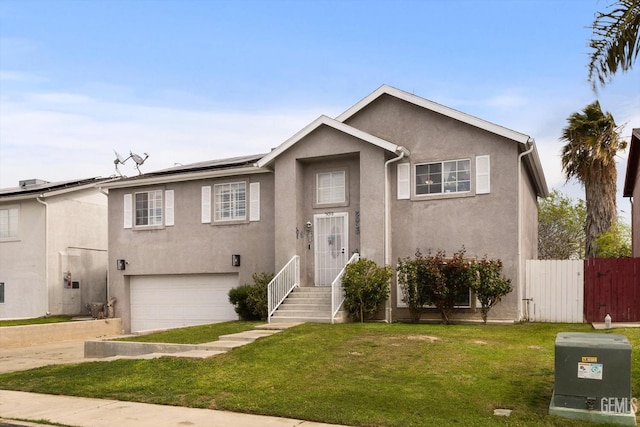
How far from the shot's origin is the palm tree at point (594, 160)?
2127cm

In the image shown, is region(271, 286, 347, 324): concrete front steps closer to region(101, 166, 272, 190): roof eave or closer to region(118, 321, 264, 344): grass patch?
region(118, 321, 264, 344): grass patch

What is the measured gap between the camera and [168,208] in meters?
20.9

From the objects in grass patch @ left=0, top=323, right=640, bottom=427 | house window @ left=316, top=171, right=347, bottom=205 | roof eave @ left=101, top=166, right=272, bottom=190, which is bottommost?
grass patch @ left=0, top=323, right=640, bottom=427

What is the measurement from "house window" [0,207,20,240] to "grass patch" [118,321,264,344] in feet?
39.2

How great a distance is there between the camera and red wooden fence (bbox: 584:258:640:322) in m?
15.5

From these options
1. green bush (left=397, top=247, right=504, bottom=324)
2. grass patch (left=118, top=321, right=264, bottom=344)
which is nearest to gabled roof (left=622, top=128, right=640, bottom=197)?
green bush (left=397, top=247, right=504, bottom=324)

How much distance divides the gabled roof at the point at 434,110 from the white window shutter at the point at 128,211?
846 cm

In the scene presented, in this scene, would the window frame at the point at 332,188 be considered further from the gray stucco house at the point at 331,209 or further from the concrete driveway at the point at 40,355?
the concrete driveway at the point at 40,355

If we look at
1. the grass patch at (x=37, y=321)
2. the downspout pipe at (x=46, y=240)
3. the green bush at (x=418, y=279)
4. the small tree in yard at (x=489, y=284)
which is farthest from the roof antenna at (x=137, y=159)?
the small tree in yard at (x=489, y=284)

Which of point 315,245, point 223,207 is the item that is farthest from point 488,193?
point 223,207

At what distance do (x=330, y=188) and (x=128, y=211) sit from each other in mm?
8029

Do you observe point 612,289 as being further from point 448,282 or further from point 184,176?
point 184,176

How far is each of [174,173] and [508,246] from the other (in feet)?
37.1

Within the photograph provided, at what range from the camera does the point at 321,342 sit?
1210cm
